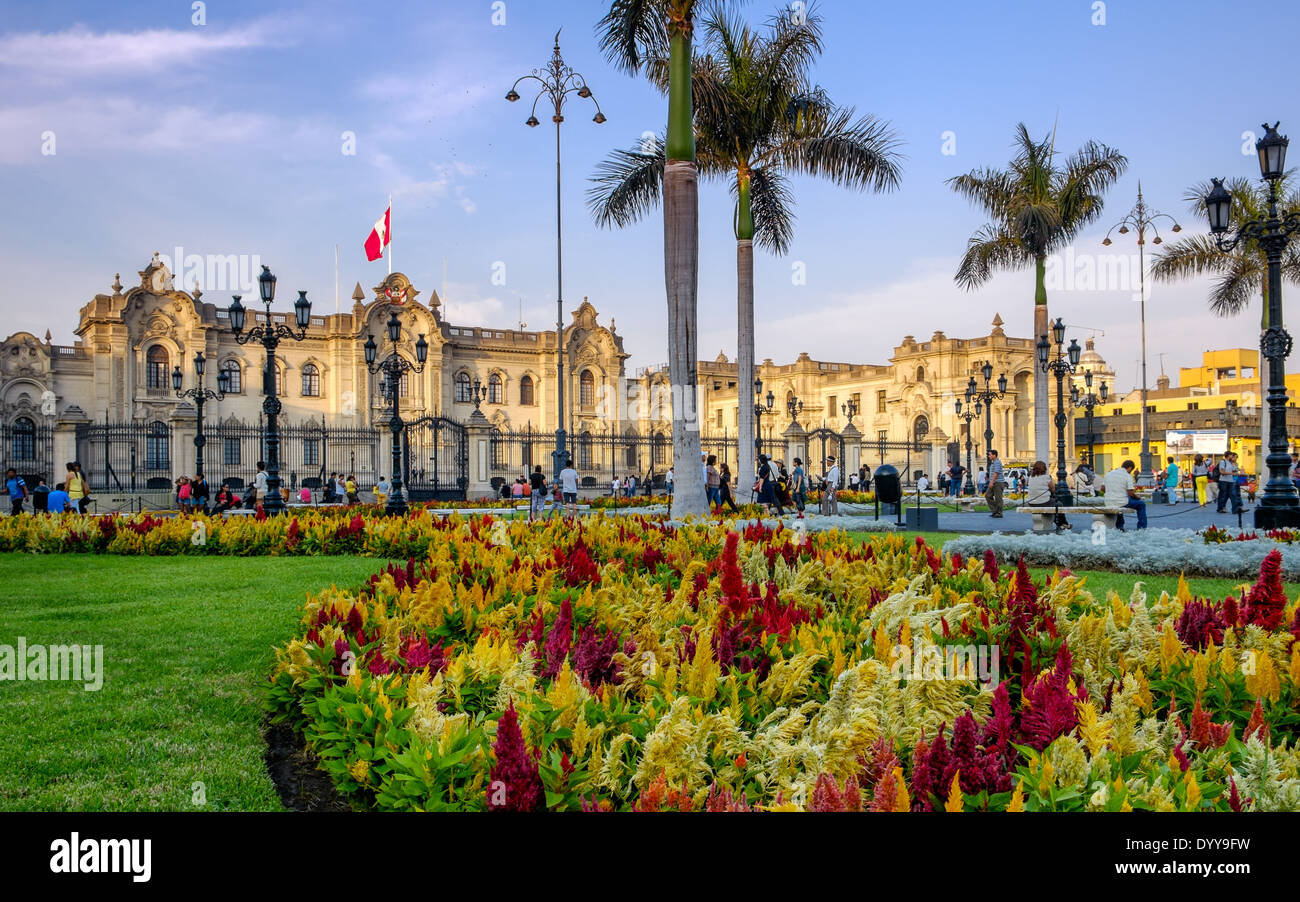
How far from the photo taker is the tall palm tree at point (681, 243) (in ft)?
40.2

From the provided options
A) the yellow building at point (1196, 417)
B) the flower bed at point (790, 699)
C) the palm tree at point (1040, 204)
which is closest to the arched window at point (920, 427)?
the yellow building at point (1196, 417)

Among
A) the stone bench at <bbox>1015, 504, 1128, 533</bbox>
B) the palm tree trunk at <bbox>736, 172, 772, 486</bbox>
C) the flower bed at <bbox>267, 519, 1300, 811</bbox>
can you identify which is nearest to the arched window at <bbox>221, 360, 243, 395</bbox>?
the palm tree trunk at <bbox>736, 172, 772, 486</bbox>

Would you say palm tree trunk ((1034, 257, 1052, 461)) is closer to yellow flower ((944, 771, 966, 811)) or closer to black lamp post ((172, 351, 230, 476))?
black lamp post ((172, 351, 230, 476))

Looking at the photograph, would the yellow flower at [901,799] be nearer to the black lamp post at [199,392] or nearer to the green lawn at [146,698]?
the green lawn at [146,698]

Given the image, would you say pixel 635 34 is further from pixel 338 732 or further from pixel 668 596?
pixel 338 732

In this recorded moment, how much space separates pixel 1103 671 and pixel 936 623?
0.74 m

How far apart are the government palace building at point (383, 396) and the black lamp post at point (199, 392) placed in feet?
2.09

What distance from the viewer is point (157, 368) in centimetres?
4162

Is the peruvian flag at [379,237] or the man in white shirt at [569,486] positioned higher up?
the peruvian flag at [379,237]

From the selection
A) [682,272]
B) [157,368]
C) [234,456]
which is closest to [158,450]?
[234,456]

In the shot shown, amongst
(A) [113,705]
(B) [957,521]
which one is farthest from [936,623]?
(B) [957,521]

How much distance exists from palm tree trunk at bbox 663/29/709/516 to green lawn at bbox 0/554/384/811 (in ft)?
16.2

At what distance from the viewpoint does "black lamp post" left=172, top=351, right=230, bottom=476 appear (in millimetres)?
25892
